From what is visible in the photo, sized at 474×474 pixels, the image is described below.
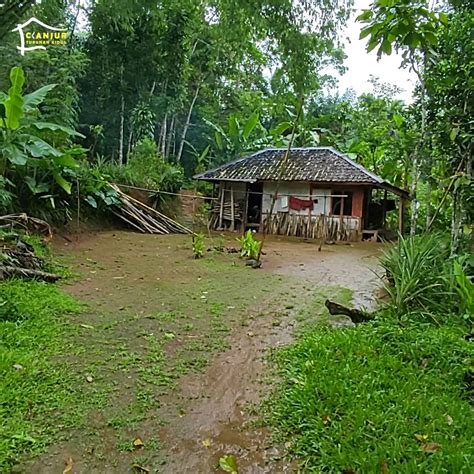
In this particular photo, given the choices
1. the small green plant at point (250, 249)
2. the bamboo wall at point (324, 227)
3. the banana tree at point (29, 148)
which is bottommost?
the small green plant at point (250, 249)

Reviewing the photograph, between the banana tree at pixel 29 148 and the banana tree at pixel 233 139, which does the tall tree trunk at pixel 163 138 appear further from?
the banana tree at pixel 29 148

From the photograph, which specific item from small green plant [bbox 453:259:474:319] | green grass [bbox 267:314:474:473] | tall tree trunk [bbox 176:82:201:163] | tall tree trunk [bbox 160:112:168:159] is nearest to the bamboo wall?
tall tree trunk [bbox 160:112:168:159]

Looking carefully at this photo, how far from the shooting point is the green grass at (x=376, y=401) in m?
2.38

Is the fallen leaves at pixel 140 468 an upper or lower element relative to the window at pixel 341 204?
lower

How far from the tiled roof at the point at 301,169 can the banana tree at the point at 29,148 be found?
6.63 m

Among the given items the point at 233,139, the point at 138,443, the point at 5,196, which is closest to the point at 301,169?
the point at 233,139

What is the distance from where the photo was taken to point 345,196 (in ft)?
45.4

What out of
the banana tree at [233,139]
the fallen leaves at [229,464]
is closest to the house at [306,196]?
the banana tree at [233,139]

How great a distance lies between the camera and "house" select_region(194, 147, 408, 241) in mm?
14344

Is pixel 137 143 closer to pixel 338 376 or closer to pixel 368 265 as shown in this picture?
pixel 368 265

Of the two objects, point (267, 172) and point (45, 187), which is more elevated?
point (267, 172)

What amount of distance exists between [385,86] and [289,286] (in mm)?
17835

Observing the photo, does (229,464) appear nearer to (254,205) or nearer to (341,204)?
(341,204)

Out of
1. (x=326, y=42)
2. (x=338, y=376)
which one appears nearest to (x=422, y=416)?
(x=338, y=376)
